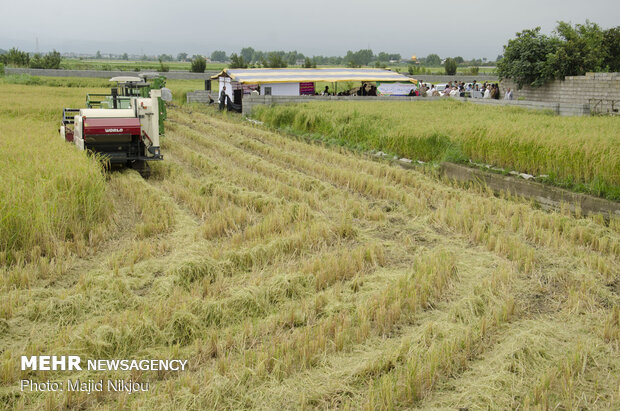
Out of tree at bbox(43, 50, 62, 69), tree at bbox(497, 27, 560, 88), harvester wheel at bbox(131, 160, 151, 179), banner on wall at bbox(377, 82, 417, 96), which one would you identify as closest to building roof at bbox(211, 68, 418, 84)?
banner on wall at bbox(377, 82, 417, 96)

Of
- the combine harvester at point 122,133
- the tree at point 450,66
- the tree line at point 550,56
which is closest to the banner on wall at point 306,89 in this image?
the tree line at point 550,56

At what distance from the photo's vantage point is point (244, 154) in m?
13.3

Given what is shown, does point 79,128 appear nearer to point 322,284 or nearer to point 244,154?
point 244,154

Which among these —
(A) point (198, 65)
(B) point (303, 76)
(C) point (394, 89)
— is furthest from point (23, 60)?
(C) point (394, 89)

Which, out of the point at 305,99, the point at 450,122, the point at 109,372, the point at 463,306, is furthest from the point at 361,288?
the point at 305,99

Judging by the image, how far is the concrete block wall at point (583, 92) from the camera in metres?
21.2

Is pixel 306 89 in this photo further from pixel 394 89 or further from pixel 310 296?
pixel 310 296

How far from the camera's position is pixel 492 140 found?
36.2ft

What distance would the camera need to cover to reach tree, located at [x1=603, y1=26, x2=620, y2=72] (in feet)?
104

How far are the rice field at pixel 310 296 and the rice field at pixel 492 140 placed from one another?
3.85 ft

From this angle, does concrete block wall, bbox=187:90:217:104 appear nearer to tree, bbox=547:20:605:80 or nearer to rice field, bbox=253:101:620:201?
rice field, bbox=253:101:620:201

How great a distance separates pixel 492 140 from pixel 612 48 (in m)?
26.7

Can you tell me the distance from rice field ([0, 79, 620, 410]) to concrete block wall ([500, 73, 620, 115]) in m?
15.0

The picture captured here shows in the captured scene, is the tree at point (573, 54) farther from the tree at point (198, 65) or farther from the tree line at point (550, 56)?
the tree at point (198, 65)
